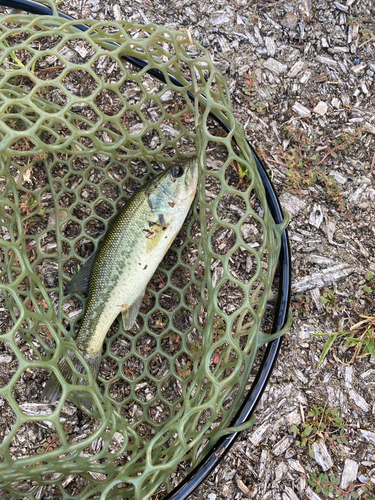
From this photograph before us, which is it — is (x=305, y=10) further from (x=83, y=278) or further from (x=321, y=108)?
(x=83, y=278)

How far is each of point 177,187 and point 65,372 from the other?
4.82 feet

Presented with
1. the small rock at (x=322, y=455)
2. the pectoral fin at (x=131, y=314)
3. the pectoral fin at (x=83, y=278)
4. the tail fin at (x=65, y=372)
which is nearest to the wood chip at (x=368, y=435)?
the small rock at (x=322, y=455)

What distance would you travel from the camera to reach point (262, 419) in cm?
292

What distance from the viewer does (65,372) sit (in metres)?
2.73

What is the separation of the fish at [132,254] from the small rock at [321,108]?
1295 millimetres

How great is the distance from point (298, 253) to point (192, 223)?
88 cm

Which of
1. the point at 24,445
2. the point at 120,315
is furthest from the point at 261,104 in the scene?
the point at 24,445

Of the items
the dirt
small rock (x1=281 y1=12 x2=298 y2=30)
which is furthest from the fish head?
small rock (x1=281 y1=12 x2=298 y2=30)

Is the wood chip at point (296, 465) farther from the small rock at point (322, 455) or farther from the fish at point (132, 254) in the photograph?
the fish at point (132, 254)

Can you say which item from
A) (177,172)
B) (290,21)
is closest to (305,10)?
(290,21)

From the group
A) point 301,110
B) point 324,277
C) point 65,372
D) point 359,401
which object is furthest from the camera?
point 301,110

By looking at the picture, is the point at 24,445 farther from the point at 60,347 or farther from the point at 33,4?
the point at 33,4

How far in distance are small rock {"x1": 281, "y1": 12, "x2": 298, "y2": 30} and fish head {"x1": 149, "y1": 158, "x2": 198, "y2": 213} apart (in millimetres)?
1628

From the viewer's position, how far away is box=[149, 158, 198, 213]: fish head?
2.74m
